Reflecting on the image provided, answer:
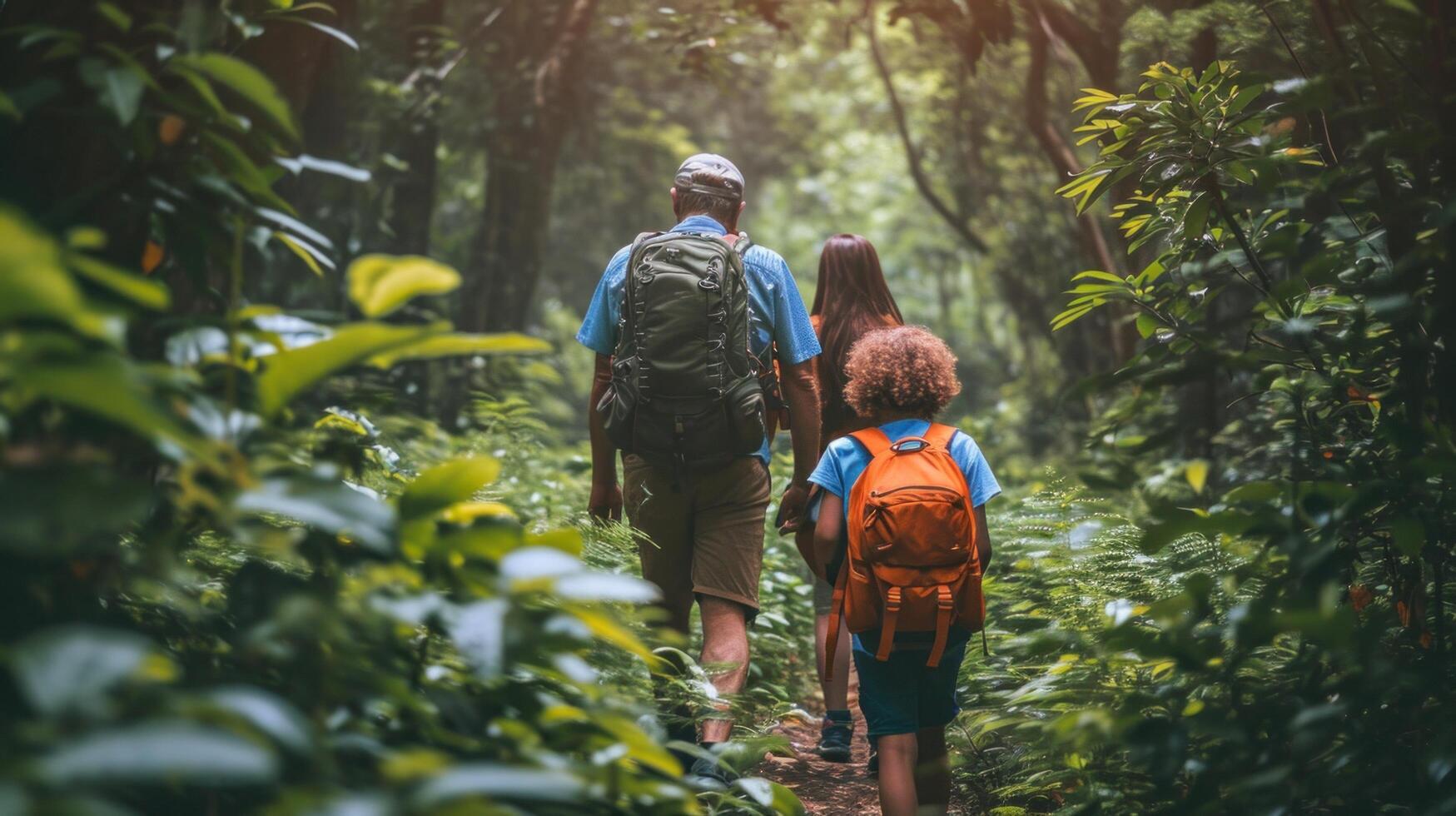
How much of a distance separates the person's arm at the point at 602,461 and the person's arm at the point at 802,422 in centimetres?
69

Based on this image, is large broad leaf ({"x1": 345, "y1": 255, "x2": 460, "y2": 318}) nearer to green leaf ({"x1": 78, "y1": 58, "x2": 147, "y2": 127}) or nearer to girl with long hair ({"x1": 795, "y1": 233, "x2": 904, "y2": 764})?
green leaf ({"x1": 78, "y1": 58, "x2": 147, "y2": 127})

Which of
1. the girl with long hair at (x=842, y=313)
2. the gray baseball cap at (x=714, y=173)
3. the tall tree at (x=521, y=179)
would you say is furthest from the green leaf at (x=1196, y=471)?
the tall tree at (x=521, y=179)

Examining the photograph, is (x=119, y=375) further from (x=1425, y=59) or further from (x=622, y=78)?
(x=622, y=78)

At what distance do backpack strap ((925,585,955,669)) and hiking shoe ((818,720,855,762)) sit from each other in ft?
4.96

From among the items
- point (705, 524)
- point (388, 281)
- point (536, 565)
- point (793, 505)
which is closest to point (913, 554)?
point (705, 524)

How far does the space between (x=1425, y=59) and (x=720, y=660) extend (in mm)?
2779

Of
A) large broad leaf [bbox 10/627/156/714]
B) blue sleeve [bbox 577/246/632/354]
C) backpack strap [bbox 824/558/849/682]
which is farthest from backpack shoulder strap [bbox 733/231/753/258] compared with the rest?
large broad leaf [bbox 10/627/156/714]

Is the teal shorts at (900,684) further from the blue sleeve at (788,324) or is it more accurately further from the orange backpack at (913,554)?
the blue sleeve at (788,324)

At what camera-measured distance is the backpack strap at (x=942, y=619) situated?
3369mm

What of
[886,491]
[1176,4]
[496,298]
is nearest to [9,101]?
[886,491]

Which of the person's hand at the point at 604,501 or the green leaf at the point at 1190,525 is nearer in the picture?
the green leaf at the point at 1190,525

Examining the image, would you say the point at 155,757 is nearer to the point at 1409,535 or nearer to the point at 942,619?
the point at 1409,535

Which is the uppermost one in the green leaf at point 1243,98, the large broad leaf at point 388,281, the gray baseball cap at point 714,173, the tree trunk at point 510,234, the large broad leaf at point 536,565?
the tree trunk at point 510,234

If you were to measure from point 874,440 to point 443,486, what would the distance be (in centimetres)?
213
